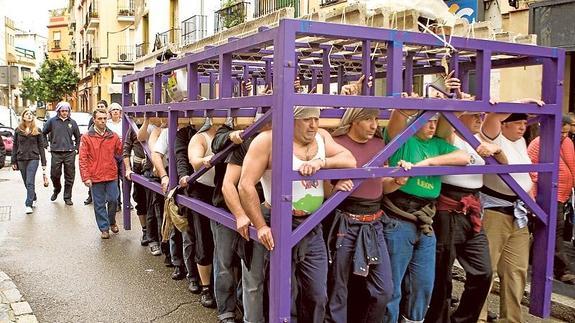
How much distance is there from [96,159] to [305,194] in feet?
15.5

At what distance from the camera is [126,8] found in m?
42.5

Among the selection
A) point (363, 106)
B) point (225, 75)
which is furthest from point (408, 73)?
point (363, 106)

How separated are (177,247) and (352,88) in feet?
8.63

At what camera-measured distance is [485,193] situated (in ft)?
16.0

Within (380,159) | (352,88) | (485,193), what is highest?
(352,88)

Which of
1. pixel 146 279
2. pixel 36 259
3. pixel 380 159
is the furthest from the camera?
pixel 36 259

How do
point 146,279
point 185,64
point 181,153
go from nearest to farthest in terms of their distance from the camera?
point 185,64 → point 181,153 → point 146,279

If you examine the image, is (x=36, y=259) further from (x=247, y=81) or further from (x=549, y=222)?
(x=549, y=222)

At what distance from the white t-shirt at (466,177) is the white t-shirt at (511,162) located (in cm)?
28

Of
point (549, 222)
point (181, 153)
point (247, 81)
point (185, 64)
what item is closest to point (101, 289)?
point (181, 153)

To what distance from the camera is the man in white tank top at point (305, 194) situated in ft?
13.1

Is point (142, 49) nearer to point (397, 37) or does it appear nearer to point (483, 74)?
point (483, 74)

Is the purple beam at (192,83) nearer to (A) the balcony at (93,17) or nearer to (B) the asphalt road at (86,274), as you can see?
(B) the asphalt road at (86,274)

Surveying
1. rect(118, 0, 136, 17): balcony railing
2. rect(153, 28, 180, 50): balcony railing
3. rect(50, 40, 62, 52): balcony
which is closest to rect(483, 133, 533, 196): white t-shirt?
rect(153, 28, 180, 50): balcony railing
